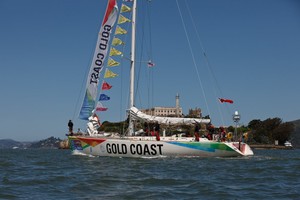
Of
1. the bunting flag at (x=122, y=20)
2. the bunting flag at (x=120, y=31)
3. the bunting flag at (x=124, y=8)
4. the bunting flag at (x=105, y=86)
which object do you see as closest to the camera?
the bunting flag at (x=105, y=86)

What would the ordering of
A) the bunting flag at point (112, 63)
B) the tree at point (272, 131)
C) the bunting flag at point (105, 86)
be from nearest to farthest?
the bunting flag at point (112, 63) < the bunting flag at point (105, 86) < the tree at point (272, 131)

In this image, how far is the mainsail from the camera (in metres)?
30.1

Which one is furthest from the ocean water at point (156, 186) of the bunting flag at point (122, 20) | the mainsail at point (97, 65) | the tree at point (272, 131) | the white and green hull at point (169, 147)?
the tree at point (272, 131)

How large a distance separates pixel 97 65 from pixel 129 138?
6.33 meters

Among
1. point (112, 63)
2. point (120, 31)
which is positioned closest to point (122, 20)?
point (120, 31)

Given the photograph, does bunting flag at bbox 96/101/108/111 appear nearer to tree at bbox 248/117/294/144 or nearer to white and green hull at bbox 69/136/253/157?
white and green hull at bbox 69/136/253/157

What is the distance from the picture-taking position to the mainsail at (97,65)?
30078 mm

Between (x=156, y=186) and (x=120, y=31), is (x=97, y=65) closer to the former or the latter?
(x=120, y=31)

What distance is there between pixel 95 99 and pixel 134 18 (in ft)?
21.2

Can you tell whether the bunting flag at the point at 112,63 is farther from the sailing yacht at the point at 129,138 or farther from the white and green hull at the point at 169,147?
the white and green hull at the point at 169,147

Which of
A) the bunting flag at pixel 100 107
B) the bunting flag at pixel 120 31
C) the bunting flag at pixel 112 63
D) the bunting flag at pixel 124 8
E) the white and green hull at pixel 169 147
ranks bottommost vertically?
the white and green hull at pixel 169 147

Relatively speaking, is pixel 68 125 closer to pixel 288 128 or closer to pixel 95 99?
pixel 95 99

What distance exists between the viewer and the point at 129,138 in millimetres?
26984

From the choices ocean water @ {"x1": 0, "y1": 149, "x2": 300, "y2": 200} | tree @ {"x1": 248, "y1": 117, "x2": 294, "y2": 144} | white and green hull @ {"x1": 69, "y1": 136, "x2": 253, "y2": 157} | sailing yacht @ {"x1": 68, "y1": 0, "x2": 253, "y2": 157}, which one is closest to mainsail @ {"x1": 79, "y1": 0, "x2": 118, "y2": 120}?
sailing yacht @ {"x1": 68, "y1": 0, "x2": 253, "y2": 157}
